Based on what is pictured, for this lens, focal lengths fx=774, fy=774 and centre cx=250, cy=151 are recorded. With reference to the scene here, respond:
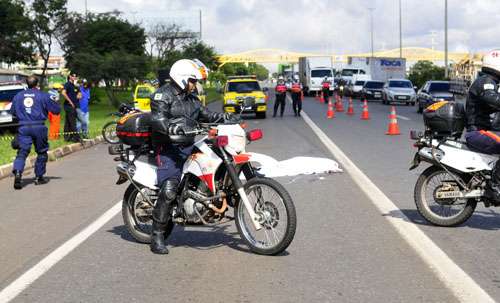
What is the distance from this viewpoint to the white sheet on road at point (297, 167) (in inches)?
486

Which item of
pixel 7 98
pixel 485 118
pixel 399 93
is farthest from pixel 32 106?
pixel 399 93

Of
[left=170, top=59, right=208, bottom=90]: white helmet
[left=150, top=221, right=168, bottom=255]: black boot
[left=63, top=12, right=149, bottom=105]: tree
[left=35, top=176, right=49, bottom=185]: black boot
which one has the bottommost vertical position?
[left=35, top=176, right=49, bottom=185]: black boot

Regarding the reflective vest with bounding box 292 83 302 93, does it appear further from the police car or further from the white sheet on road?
the white sheet on road

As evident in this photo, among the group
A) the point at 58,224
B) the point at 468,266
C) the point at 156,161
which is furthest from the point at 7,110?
the point at 468,266

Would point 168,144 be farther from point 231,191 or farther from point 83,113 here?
point 83,113

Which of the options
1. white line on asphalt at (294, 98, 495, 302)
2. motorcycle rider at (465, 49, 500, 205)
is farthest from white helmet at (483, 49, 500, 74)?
white line on asphalt at (294, 98, 495, 302)

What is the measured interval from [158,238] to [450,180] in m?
2.97

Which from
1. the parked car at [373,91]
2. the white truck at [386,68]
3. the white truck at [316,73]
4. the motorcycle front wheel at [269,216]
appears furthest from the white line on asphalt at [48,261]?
the white truck at [386,68]

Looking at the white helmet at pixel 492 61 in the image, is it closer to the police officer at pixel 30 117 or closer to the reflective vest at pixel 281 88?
the police officer at pixel 30 117

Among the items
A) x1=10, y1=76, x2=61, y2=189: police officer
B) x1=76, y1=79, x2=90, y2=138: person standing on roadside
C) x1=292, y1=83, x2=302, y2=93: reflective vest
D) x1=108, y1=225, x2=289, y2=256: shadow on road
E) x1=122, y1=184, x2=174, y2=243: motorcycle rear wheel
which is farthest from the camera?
x1=292, y1=83, x2=302, y2=93: reflective vest

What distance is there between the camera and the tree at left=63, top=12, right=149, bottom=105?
47.0 m

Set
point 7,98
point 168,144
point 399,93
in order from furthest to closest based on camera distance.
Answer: point 399,93 < point 7,98 < point 168,144

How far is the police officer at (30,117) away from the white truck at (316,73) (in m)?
52.8

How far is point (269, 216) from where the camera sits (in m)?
6.45
